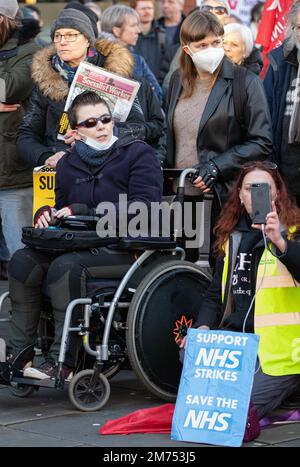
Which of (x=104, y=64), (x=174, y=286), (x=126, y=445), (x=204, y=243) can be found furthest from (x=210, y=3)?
(x=126, y=445)

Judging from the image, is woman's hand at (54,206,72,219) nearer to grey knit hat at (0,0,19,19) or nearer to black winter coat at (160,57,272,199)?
black winter coat at (160,57,272,199)

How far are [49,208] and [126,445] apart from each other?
162cm

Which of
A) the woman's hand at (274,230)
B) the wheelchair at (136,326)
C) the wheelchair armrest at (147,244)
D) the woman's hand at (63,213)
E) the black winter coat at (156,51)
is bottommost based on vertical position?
the wheelchair at (136,326)

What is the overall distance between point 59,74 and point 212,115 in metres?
1.04

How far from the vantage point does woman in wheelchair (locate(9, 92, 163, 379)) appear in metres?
5.91

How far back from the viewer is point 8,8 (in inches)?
310

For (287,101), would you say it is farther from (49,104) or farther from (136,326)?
(136,326)

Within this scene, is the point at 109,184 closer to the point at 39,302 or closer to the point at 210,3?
the point at 39,302

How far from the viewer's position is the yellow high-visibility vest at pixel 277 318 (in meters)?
5.54

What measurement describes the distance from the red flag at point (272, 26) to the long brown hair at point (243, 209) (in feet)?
11.2

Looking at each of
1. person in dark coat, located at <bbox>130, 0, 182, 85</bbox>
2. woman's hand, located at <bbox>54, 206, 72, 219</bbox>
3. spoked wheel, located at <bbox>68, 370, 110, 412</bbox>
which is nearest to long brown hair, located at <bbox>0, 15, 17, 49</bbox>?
woman's hand, located at <bbox>54, 206, 72, 219</bbox>

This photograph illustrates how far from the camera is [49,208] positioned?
633 cm

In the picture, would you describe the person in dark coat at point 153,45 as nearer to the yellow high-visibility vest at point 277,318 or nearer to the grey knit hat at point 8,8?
the grey knit hat at point 8,8

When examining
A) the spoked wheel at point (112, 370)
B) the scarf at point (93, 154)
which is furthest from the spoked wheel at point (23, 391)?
the scarf at point (93, 154)
